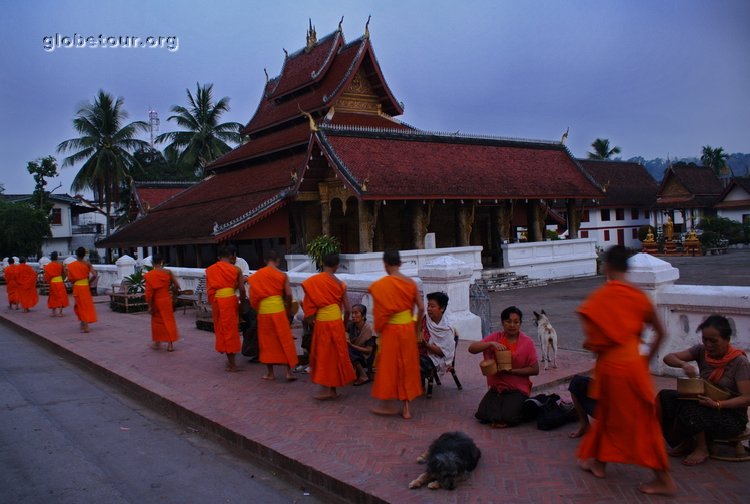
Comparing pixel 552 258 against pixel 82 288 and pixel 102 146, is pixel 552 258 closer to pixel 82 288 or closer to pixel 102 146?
pixel 82 288

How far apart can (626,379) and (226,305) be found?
19.1ft

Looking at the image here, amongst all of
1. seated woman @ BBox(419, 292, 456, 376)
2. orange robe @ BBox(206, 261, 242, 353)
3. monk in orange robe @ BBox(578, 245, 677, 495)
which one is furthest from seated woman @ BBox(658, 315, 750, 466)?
orange robe @ BBox(206, 261, 242, 353)

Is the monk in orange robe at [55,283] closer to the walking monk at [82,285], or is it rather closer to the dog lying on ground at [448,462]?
the walking monk at [82,285]

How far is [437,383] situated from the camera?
707 centimetres

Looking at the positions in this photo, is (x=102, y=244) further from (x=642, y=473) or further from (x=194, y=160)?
(x=642, y=473)

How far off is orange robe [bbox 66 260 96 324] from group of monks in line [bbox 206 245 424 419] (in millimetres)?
5334

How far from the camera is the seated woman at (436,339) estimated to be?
6512 millimetres

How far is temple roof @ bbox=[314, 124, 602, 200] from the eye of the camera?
18.8 meters

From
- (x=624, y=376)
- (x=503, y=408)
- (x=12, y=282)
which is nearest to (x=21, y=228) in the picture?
(x=12, y=282)

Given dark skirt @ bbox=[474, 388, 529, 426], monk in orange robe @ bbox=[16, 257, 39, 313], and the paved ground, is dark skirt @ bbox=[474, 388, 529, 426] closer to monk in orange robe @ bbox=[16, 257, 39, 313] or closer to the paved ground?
the paved ground

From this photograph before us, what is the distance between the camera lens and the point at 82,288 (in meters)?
12.9

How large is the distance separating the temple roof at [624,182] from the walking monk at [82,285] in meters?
37.3

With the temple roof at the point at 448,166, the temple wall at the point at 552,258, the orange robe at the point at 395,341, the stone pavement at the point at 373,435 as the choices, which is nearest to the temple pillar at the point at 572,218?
the temple wall at the point at 552,258

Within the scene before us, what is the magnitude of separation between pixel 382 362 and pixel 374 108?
20.4 m
